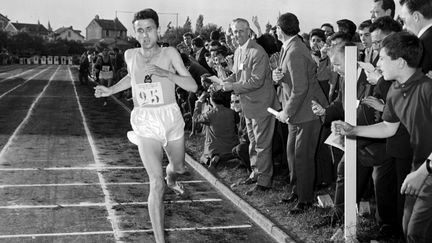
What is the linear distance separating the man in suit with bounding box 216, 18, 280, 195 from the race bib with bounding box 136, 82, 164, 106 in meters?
2.13

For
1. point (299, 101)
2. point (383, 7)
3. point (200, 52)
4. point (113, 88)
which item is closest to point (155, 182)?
point (113, 88)

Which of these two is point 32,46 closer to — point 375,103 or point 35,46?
point 35,46

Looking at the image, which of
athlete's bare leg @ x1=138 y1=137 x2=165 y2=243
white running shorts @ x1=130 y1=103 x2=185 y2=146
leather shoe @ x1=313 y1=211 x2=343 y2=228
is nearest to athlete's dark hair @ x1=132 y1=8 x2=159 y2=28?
white running shorts @ x1=130 y1=103 x2=185 y2=146

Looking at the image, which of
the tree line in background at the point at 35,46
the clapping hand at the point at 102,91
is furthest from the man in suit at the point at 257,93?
the tree line in background at the point at 35,46

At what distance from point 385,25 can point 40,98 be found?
22.6 meters

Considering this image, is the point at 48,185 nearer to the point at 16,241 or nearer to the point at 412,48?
the point at 16,241

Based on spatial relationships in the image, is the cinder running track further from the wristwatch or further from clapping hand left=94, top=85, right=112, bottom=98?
the wristwatch

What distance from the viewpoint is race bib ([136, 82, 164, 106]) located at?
5965 millimetres

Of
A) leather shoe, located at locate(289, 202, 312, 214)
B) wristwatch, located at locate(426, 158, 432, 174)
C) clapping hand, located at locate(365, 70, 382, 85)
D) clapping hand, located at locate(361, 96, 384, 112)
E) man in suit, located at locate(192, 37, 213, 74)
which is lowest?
leather shoe, located at locate(289, 202, 312, 214)

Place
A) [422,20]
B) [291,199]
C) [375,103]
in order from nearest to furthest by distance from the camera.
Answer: [422,20] < [375,103] < [291,199]

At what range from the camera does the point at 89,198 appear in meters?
8.38

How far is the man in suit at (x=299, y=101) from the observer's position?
6992mm

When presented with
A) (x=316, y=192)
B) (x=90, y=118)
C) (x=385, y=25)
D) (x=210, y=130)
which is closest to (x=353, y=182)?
(x=385, y=25)

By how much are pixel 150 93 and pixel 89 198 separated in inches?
118
